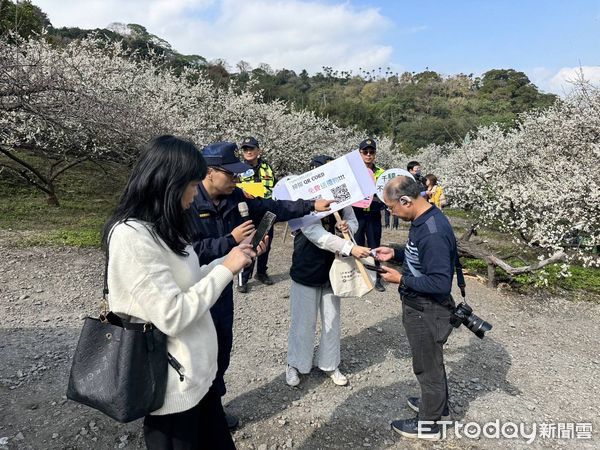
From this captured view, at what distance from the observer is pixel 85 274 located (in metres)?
6.36

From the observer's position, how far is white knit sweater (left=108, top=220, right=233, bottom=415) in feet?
4.90

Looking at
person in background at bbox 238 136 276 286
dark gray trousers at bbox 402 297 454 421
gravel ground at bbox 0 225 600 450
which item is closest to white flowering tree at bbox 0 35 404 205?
person in background at bbox 238 136 276 286

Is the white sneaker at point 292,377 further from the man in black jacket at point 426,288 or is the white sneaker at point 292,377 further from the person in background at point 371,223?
the person in background at point 371,223

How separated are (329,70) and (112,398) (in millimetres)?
92420

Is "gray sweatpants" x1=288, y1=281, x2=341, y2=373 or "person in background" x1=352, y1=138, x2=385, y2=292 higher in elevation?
"person in background" x1=352, y1=138, x2=385, y2=292

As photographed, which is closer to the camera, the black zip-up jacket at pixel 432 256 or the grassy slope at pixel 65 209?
the black zip-up jacket at pixel 432 256

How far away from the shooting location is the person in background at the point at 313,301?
354cm

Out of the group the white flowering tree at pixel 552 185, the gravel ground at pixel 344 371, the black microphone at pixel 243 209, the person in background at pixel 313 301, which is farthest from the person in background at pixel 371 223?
the black microphone at pixel 243 209

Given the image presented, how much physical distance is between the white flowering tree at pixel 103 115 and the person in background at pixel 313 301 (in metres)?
5.37

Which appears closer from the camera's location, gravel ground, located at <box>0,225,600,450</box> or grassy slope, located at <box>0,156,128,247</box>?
gravel ground, located at <box>0,225,600,450</box>

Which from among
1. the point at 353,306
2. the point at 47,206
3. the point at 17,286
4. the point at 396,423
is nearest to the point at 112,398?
the point at 396,423

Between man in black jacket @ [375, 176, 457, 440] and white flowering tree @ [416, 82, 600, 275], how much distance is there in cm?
434

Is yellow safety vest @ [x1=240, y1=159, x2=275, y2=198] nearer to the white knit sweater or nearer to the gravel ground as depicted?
the gravel ground

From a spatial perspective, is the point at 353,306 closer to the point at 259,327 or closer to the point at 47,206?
the point at 259,327
